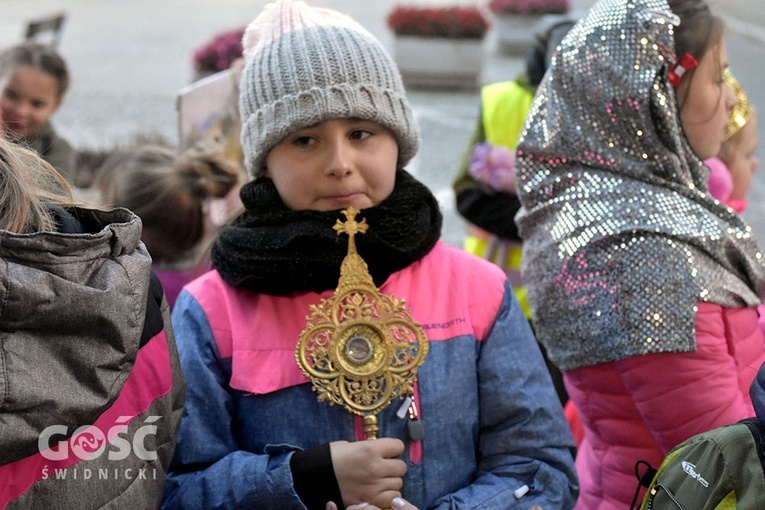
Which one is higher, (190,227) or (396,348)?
(396,348)

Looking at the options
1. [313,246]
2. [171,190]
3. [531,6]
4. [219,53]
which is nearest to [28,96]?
[219,53]

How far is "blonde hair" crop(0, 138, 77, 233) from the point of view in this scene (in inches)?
60.4

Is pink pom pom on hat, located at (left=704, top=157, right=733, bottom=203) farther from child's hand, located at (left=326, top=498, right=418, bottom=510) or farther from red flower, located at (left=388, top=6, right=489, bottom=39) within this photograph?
red flower, located at (left=388, top=6, right=489, bottom=39)

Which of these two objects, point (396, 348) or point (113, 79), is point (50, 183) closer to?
point (396, 348)

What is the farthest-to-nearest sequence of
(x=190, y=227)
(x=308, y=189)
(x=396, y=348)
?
(x=190, y=227), (x=308, y=189), (x=396, y=348)

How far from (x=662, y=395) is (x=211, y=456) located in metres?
0.92

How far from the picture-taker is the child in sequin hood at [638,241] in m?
2.06

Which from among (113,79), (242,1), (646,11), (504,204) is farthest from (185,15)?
(646,11)

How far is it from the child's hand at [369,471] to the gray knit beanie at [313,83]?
2.16 ft

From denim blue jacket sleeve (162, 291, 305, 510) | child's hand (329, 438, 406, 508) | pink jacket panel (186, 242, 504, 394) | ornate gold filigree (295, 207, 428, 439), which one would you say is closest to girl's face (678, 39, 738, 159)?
pink jacket panel (186, 242, 504, 394)

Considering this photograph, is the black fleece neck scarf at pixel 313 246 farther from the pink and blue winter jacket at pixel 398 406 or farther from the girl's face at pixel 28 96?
the girl's face at pixel 28 96

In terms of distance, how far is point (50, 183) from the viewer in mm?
1694

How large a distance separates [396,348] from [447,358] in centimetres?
13

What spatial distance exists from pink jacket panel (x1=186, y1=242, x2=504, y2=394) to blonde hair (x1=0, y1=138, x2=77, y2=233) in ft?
1.54
